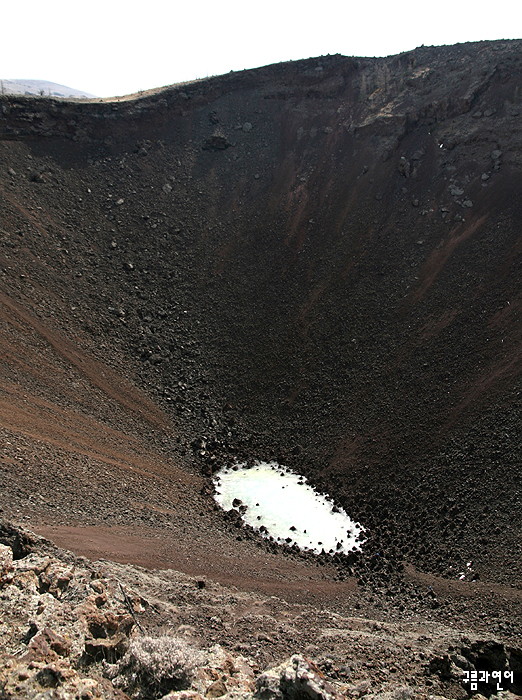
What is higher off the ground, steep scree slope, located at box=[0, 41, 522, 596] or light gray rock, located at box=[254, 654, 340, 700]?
steep scree slope, located at box=[0, 41, 522, 596]

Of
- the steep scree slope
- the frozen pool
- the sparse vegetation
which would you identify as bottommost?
A: the sparse vegetation

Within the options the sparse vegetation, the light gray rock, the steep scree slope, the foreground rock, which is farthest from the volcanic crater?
the light gray rock

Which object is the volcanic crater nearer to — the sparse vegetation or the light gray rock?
the sparse vegetation

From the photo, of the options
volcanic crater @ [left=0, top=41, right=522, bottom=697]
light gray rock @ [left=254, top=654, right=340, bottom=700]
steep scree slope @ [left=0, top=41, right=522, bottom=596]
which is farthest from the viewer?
steep scree slope @ [left=0, top=41, right=522, bottom=596]

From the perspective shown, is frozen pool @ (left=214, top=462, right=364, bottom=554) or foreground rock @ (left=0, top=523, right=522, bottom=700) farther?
frozen pool @ (left=214, top=462, right=364, bottom=554)

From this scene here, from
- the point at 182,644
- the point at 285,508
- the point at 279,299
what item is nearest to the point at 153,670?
the point at 182,644

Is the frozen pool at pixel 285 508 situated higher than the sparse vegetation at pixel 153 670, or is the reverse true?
the frozen pool at pixel 285 508

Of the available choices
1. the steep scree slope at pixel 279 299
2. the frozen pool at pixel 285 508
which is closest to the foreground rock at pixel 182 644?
the steep scree slope at pixel 279 299

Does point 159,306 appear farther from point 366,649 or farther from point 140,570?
point 366,649

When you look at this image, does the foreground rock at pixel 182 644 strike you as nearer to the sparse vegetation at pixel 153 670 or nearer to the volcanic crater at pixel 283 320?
the sparse vegetation at pixel 153 670

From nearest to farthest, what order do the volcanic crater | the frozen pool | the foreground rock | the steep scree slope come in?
1. the foreground rock
2. the volcanic crater
3. the steep scree slope
4. the frozen pool
